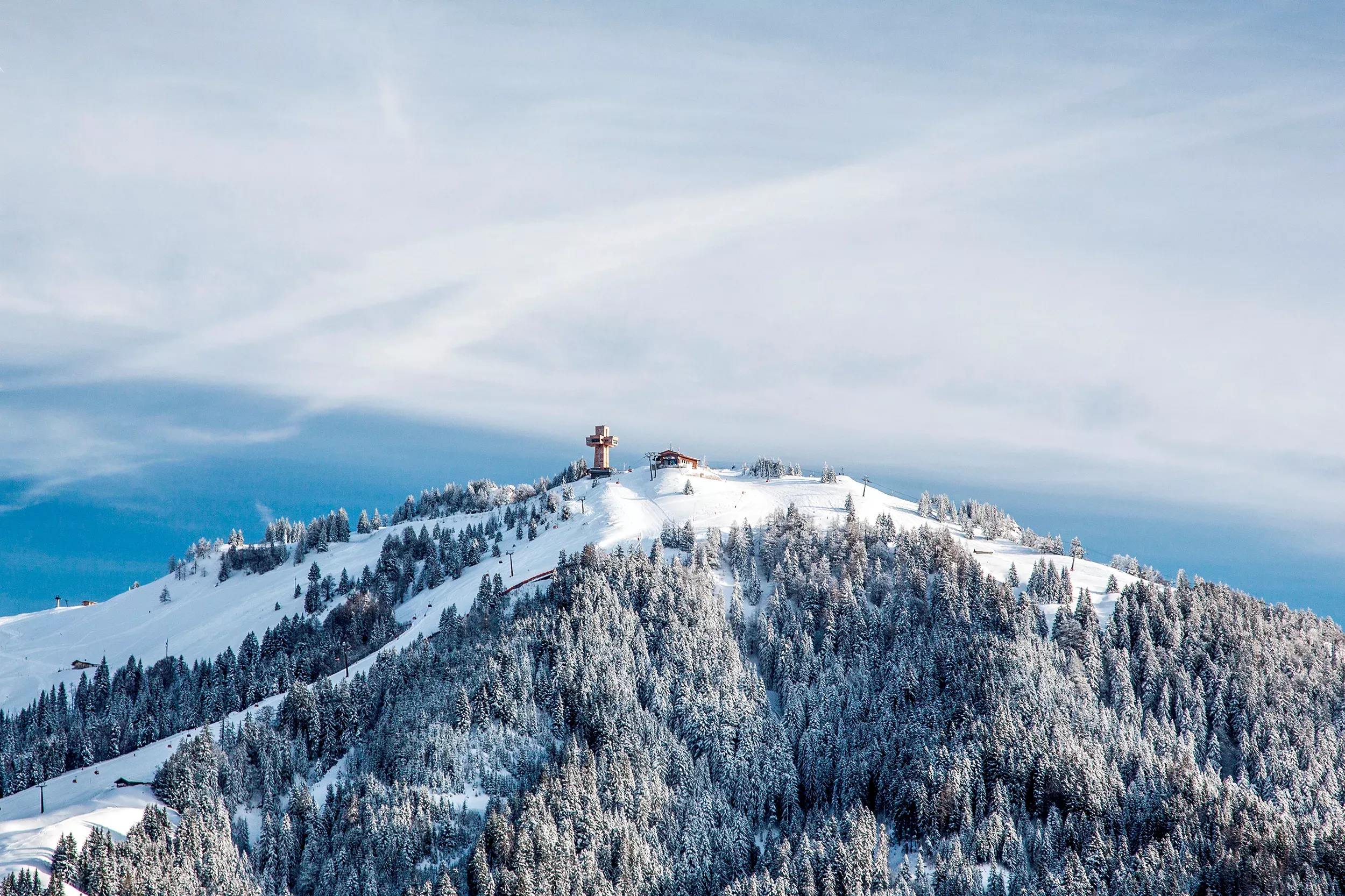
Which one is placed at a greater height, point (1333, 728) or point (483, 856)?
point (1333, 728)

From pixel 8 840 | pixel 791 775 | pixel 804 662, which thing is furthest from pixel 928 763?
pixel 8 840

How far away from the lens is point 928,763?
160250 mm

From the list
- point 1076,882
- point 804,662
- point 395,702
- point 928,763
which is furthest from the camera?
point 804,662

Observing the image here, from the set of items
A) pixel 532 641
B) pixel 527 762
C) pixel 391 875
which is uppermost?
pixel 532 641

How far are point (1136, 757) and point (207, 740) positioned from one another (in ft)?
395

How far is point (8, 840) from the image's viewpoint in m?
149

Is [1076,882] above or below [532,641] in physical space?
below

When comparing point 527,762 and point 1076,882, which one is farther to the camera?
point 527,762

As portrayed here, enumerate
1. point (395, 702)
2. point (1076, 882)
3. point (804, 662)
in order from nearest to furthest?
point (1076, 882) < point (395, 702) < point (804, 662)

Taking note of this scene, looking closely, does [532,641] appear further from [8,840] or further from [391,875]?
[8,840]

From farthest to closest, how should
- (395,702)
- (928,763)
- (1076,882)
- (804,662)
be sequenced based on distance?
(804,662), (395,702), (928,763), (1076,882)

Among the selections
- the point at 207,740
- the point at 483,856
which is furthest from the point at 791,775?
the point at 207,740

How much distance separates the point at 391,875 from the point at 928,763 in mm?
66615

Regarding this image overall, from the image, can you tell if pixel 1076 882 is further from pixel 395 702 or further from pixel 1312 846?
pixel 395 702
